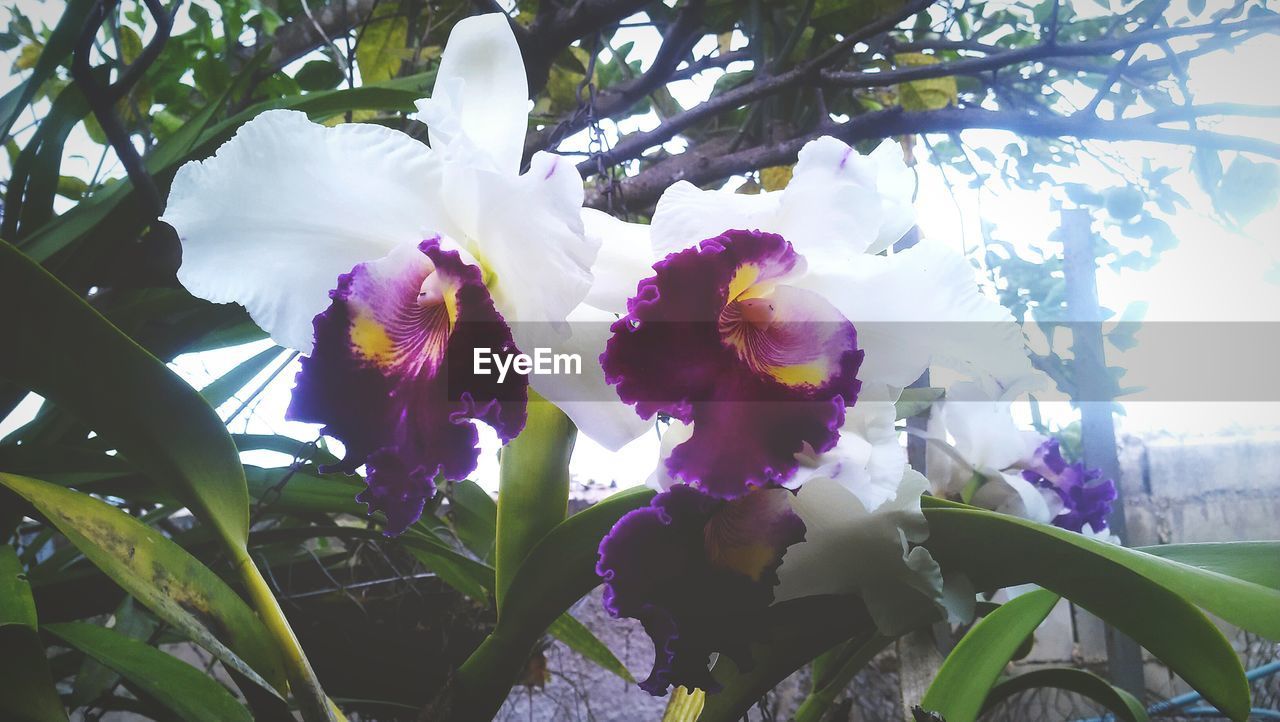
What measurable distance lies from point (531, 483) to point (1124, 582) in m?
0.29

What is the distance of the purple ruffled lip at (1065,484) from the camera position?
54cm

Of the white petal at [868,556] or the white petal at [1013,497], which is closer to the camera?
the white petal at [868,556]

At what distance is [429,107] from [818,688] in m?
0.49

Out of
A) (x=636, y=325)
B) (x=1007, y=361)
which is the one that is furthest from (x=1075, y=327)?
(x=636, y=325)

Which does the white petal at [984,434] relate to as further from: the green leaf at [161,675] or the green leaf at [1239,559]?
the green leaf at [161,675]

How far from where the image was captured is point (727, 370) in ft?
1.08

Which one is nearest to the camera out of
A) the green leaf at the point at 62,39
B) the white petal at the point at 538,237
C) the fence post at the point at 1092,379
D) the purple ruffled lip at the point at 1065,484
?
the white petal at the point at 538,237

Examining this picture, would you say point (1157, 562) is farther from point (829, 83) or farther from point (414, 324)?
point (829, 83)

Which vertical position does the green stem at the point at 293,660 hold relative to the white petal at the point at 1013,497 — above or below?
below

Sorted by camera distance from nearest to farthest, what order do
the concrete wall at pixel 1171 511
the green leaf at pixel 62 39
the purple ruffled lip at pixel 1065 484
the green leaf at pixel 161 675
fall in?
the green leaf at pixel 161 675 → the purple ruffled lip at pixel 1065 484 → the green leaf at pixel 62 39 → the concrete wall at pixel 1171 511

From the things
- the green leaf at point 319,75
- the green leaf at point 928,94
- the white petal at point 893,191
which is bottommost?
the white petal at point 893,191

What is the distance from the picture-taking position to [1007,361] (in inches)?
14.5

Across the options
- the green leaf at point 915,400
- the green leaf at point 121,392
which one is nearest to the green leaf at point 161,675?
the green leaf at point 121,392

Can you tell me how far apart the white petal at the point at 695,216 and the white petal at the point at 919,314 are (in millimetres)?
44
